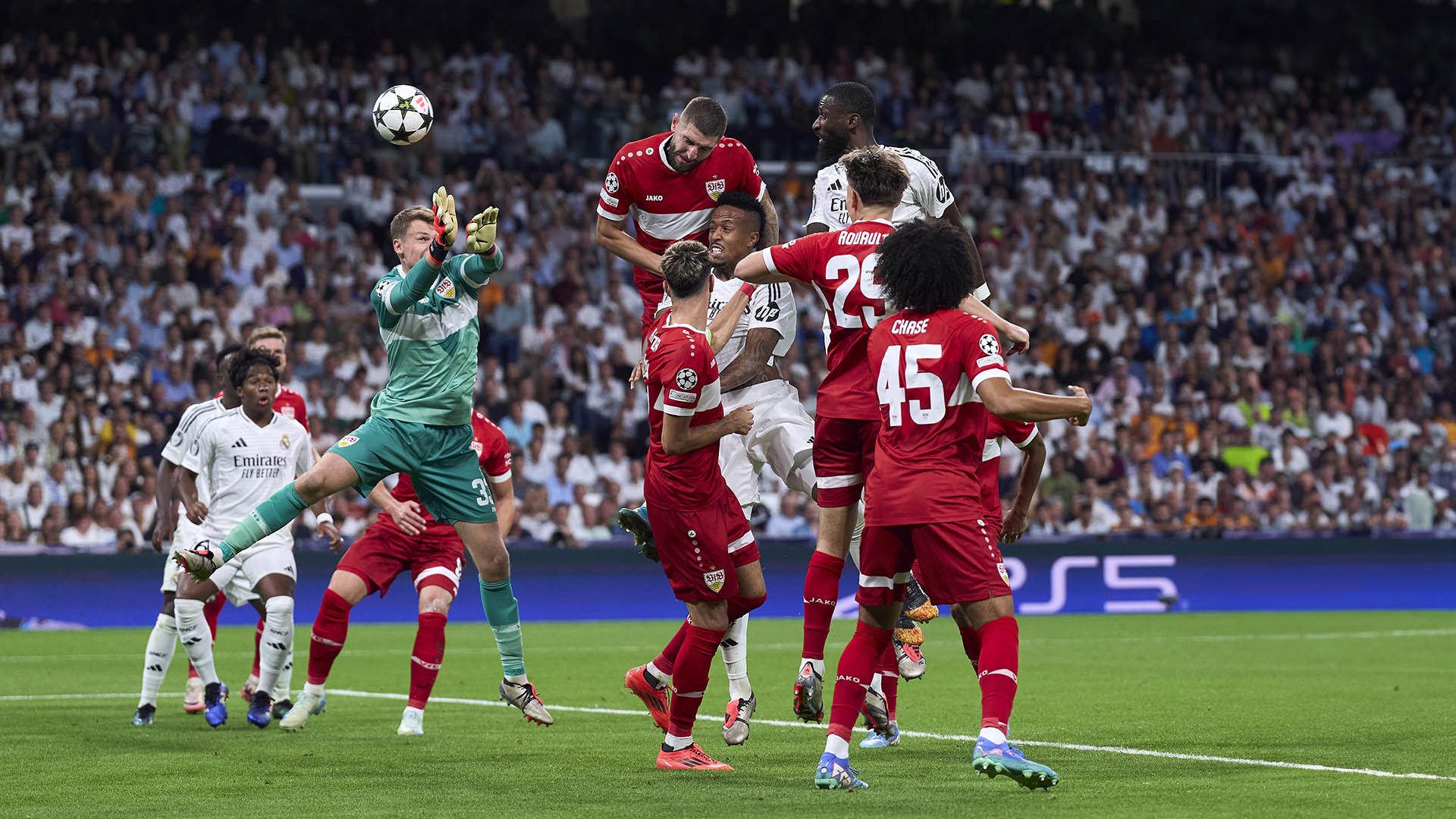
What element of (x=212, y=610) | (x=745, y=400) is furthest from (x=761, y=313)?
(x=212, y=610)

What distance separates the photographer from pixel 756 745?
9219 mm

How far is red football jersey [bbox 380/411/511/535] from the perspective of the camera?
1064cm

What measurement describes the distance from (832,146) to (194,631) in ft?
15.1

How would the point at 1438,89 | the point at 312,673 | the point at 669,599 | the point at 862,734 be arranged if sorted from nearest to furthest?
the point at 862,734 < the point at 312,673 < the point at 669,599 < the point at 1438,89

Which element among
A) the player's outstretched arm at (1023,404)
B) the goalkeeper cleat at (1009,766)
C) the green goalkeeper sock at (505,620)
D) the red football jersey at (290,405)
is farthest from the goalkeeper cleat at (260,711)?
the player's outstretched arm at (1023,404)

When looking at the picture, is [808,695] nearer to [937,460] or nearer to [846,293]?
[937,460]

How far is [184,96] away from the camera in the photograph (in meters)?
24.2

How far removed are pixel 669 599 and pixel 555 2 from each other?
12.9 meters

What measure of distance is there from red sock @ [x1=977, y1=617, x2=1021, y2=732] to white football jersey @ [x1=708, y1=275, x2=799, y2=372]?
286 centimetres

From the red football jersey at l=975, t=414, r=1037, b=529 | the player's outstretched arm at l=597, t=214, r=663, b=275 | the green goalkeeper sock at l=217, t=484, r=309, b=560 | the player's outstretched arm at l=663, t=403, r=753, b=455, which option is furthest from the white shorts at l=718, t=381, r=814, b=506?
the green goalkeeper sock at l=217, t=484, r=309, b=560

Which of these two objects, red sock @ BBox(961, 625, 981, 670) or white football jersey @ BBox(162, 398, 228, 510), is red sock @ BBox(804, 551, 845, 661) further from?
white football jersey @ BBox(162, 398, 228, 510)

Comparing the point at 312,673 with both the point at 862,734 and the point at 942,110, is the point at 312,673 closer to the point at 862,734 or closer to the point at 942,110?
the point at 862,734

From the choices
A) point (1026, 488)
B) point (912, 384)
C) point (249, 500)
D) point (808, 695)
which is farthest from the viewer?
point (249, 500)

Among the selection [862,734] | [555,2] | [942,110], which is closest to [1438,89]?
[942,110]
